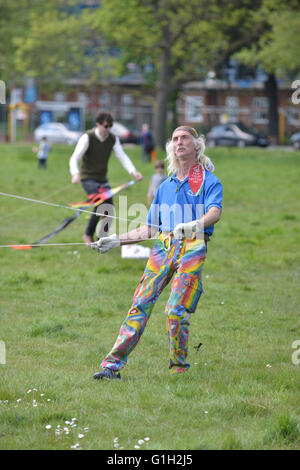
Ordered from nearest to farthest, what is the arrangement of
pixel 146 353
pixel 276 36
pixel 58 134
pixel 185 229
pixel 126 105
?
pixel 185 229
pixel 146 353
pixel 276 36
pixel 58 134
pixel 126 105

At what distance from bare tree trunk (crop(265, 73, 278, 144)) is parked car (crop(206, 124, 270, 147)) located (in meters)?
5.15

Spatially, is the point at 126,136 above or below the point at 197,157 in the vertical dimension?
below

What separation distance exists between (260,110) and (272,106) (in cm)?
1261

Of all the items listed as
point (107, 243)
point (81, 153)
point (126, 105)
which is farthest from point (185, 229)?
point (126, 105)

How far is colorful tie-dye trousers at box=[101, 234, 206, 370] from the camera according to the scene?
6051 millimetres

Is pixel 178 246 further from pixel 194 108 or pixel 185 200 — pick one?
pixel 194 108

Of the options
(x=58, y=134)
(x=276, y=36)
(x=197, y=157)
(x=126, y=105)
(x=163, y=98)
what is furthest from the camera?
(x=126, y=105)

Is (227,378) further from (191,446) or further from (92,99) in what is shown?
(92,99)

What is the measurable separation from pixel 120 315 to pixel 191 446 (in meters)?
3.77

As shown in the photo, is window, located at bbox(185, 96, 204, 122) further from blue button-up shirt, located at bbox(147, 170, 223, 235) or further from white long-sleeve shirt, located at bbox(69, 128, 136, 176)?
blue button-up shirt, located at bbox(147, 170, 223, 235)

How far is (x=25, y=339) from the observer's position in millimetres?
7500

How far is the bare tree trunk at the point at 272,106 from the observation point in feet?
178

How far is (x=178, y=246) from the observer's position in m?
6.12

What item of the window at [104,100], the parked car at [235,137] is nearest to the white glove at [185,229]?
the parked car at [235,137]
